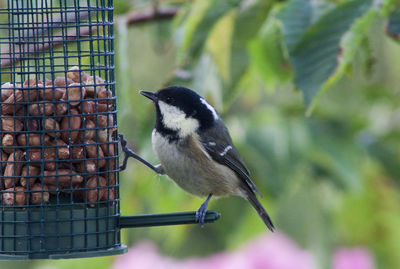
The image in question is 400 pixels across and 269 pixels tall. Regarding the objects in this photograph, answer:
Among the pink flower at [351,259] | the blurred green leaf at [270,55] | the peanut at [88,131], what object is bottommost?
the pink flower at [351,259]

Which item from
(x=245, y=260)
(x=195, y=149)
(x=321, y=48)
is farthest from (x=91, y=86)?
(x=245, y=260)

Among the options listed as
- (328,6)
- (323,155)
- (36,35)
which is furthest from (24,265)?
(328,6)

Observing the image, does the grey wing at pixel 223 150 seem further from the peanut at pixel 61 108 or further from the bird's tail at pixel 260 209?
the peanut at pixel 61 108

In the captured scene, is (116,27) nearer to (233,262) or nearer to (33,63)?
(33,63)

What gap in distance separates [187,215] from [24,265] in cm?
473

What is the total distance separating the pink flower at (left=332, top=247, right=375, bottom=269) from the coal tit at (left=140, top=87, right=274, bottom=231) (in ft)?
7.03

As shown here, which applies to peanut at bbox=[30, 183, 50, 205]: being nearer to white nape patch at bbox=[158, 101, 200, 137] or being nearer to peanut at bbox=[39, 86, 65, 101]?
peanut at bbox=[39, 86, 65, 101]

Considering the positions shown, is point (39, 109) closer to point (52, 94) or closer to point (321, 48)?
point (52, 94)

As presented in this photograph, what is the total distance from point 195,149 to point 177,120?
24 cm

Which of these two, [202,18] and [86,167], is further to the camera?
[202,18]

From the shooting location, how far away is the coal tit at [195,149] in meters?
4.76

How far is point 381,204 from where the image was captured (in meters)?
6.15

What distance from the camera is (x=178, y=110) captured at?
4.77 metres

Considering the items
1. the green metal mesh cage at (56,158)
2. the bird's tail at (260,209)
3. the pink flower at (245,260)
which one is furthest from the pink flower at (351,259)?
the green metal mesh cage at (56,158)
